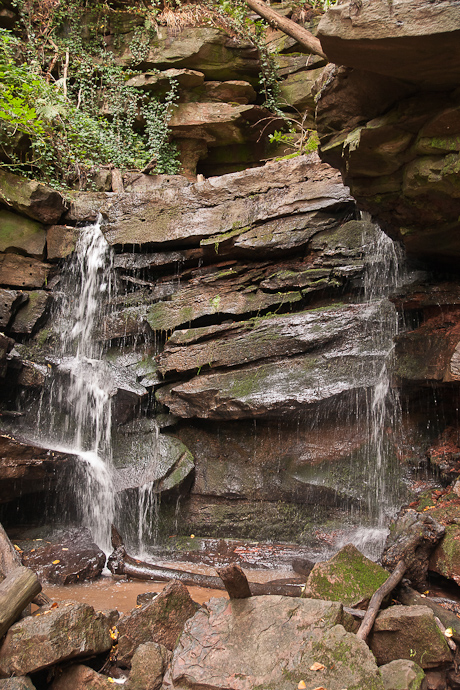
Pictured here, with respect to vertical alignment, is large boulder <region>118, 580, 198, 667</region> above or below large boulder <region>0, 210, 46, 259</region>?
below

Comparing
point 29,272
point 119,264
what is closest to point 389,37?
point 119,264

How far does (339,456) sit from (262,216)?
4.26 m

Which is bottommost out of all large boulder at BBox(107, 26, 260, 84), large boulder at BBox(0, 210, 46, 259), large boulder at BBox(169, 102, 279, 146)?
large boulder at BBox(0, 210, 46, 259)

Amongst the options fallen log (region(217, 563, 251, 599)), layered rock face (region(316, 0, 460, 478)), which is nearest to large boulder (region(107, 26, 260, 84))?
layered rock face (region(316, 0, 460, 478))

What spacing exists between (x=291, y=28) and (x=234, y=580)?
11.2m

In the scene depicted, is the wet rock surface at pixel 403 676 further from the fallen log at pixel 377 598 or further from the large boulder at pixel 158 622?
the large boulder at pixel 158 622

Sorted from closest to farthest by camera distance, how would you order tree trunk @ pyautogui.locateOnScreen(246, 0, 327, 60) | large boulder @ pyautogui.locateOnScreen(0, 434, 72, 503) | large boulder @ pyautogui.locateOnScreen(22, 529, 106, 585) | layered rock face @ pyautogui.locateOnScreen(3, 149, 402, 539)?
large boulder @ pyautogui.locateOnScreen(22, 529, 106, 585) < large boulder @ pyautogui.locateOnScreen(0, 434, 72, 503) < layered rock face @ pyautogui.locateOnScreen(3, 149, 402, 539) < tree trunk @ pyautogui.locateOnScreen(246, 0, 327, 60)

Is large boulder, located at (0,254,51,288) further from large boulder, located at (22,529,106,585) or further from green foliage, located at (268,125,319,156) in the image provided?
green foliage, located at (268,125,319,156)

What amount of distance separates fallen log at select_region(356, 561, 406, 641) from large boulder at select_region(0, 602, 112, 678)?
1.95m

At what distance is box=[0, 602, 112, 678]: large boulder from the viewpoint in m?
3.45

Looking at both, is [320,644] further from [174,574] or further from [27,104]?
[27,104]

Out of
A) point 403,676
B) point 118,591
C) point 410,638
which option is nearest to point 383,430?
point 410,638

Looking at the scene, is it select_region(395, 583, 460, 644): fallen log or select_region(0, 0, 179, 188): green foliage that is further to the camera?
select_region(0, 0, 179, 188): green foliage

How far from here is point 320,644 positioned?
3.12m
